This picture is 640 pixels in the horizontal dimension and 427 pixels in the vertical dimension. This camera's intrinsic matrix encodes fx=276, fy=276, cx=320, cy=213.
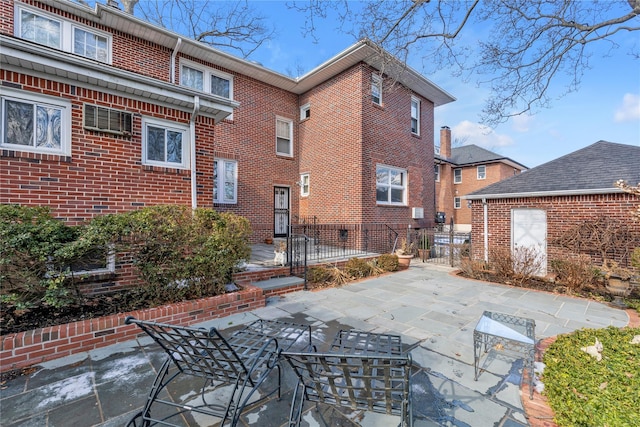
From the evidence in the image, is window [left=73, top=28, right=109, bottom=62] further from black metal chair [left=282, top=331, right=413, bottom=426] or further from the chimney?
the chimney

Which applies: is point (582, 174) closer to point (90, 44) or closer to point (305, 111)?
point (305, 111)

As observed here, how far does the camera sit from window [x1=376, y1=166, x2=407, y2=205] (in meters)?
10.9

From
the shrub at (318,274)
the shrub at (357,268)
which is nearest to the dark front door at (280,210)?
the shrub at (357,268)

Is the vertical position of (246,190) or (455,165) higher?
(455,165)

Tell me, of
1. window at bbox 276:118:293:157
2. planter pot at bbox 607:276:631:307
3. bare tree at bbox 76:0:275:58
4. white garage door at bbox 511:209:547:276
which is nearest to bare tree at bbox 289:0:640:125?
white garage door at bbox 511:209:547:276

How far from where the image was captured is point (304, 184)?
1217 centimetres

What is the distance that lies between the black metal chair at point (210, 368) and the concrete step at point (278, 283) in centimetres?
281

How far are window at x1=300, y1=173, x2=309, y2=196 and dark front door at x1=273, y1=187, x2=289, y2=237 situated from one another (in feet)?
2.17

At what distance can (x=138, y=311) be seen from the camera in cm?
379

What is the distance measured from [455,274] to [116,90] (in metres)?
9.10

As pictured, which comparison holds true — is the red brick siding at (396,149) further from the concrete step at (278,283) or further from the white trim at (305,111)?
the concrete step at (278,283)

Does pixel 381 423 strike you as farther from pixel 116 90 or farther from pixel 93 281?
pixel 116 90

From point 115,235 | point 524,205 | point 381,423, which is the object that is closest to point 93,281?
point 115,235

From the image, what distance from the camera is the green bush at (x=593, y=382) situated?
2.06 metres
